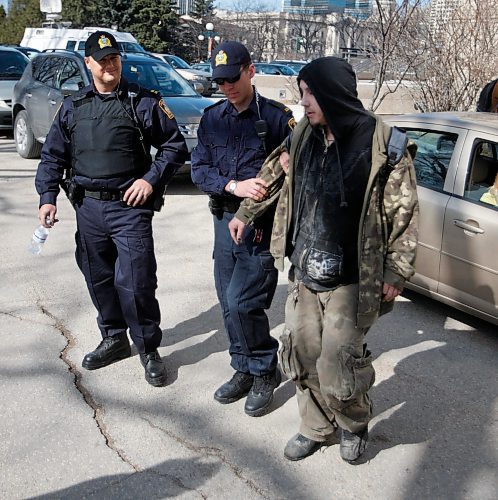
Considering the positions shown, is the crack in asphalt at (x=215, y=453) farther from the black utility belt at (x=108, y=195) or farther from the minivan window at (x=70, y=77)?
the minivan window at (x=70, y=77)

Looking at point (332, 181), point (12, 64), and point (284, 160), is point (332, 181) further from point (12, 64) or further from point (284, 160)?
point (12, 64)

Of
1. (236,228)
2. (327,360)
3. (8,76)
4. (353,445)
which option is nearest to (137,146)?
(236,228)

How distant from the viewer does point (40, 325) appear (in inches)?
187

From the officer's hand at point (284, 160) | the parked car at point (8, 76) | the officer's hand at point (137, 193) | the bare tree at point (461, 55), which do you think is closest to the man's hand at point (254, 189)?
the officer's hand at point (284, 160)

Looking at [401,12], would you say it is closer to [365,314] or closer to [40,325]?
[40,325]

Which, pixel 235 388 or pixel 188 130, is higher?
pixel 188 130

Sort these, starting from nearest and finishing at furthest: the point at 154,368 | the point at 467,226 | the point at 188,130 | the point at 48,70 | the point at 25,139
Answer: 1. the point at 154,368
2. the point at 467,226
3. the point at 188,130
4. the point at 48,70
5. the point at 25,139

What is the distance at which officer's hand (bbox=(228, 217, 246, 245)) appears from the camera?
325 cm

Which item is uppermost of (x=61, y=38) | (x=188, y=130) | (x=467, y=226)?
(x=61, y=38)

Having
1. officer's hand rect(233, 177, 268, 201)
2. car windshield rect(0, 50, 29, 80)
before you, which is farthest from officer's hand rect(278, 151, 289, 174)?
car windshield rect(0, 50, 29, 80)

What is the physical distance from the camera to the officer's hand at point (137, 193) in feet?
12.1

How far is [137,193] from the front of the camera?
3.70m

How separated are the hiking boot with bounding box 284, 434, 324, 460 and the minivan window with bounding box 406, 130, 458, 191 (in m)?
2.49

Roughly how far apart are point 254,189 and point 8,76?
41.2ft
